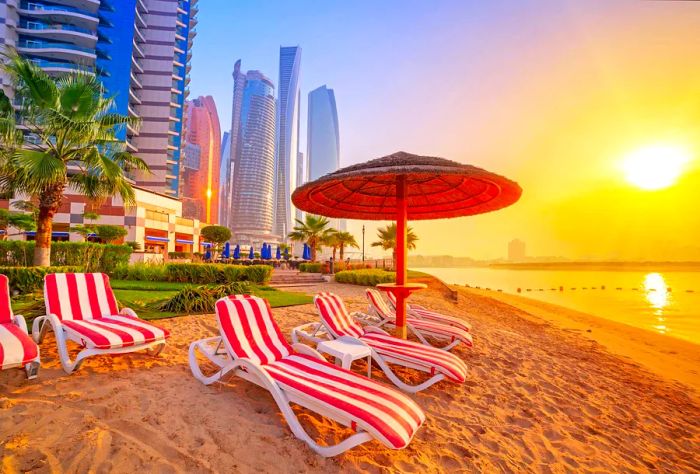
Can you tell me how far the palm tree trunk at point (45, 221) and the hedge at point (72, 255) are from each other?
6.98ft

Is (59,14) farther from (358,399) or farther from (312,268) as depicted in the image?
(358,399)

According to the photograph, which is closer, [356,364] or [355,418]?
[355,418]

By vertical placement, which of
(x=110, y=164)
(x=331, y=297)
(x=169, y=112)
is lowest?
(x=331, y=297)

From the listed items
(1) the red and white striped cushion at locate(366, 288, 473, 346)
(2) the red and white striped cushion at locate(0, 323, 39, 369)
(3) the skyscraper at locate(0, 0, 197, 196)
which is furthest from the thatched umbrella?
(3) the skyscraper at locate(0, 0, 197, 196)

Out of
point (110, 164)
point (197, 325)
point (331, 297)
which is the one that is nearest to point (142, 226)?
point (110, 164)

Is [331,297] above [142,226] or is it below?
below

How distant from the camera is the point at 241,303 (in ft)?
12.5

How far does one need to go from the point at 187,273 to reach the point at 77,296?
806 centimetres

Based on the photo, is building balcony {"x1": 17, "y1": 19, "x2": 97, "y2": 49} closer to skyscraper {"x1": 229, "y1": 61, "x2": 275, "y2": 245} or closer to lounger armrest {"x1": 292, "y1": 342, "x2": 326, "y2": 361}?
lounger armrest {"x1": 292, "y1": 342, "x2": 326, "y2": 361}

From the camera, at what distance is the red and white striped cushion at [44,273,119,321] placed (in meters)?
4.08

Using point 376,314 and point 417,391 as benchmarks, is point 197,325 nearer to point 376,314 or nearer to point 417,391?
point 376,314

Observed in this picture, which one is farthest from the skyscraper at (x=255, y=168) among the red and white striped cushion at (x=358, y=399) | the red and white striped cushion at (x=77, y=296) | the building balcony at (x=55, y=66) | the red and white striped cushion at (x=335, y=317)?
the red and white striped cushion at (x=358, y=399)

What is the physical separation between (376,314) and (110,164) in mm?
8223

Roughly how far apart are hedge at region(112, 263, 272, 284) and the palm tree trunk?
4.01 metres
